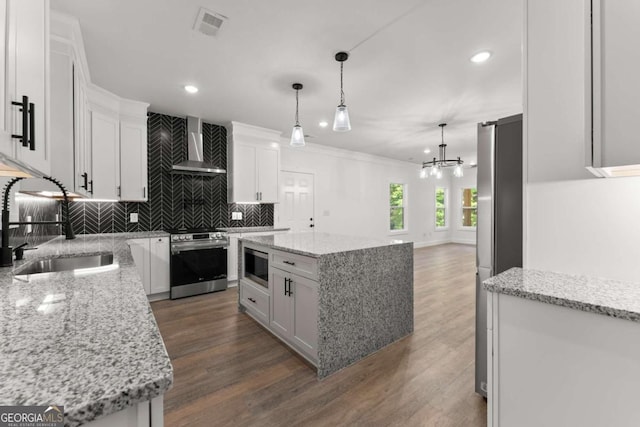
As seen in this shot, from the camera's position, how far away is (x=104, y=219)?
12.7 feet

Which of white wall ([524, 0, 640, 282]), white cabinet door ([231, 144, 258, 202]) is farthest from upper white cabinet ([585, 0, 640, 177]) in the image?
white cabinet door ([231, 144, 258, 202])

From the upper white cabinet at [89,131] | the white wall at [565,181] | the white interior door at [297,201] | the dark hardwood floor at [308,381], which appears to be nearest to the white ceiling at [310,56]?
the upper white cabinet at [89,131]

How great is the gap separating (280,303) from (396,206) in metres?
6.55

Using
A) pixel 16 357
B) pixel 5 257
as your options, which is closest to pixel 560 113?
pixel 16 357

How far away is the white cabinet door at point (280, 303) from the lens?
2.42 m

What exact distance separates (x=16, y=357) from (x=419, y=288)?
4394 mm

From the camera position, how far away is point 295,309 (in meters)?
2.33

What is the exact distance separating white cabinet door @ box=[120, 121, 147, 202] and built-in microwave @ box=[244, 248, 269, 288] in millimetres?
1956

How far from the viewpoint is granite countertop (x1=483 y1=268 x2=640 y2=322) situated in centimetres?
88

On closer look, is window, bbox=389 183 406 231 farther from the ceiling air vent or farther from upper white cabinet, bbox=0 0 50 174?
upper white cabinet, bbox=0 0 50 174

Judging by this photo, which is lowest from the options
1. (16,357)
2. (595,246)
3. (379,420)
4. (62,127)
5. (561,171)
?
(379,420)

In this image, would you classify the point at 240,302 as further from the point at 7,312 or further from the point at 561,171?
the point at 561,171

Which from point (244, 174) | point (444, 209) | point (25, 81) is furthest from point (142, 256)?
point (444, 209)

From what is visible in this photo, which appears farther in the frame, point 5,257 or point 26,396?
point 5,257
